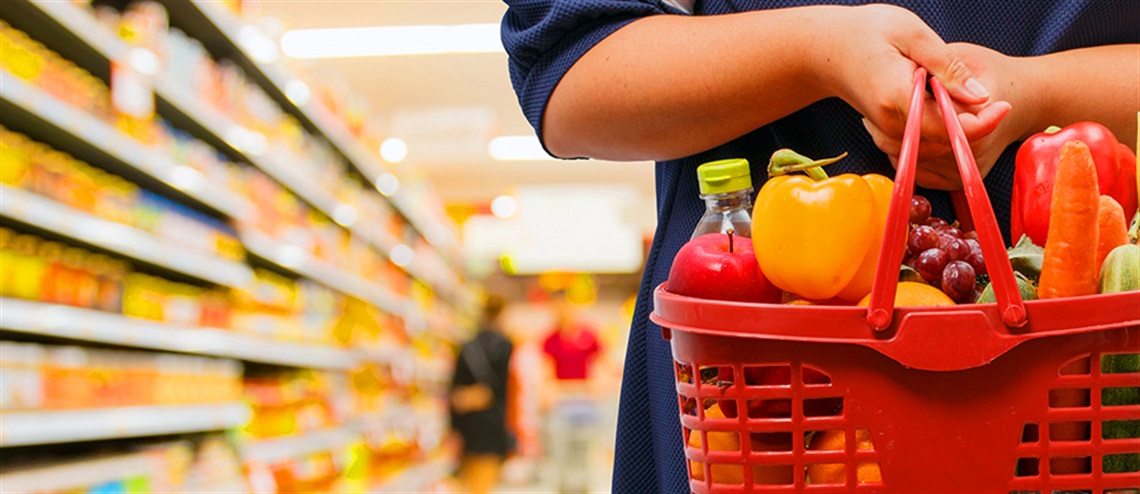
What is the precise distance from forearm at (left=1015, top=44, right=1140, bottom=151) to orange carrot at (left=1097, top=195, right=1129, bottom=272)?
6.5 inches

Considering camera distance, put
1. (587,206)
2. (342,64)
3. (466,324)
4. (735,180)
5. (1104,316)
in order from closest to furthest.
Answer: (1104,316) < (735,180) < (342,64) < (587,206) < (466,324)

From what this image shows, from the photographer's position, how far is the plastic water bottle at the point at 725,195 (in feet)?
2.38

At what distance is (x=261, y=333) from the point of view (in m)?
4.37

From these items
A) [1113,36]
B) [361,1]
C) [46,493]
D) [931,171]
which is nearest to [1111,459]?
[931,171]

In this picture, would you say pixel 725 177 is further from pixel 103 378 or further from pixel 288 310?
pixel 288 310

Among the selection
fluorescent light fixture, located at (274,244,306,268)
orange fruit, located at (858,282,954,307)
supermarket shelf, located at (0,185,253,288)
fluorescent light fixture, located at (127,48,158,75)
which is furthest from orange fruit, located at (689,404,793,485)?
fluorescent light fixture, located at (274,244,306,268)

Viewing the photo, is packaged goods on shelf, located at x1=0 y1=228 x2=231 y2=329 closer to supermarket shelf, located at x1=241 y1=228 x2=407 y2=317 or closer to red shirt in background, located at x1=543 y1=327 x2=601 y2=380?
supermarket shelf, located at x1=241 y1=228 x2=407 y2=317

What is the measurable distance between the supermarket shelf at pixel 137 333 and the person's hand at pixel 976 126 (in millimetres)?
2282

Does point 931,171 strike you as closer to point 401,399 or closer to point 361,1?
point 361,1

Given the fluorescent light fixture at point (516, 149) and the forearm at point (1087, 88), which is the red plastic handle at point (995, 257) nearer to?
the forearm at point (1087, 88)

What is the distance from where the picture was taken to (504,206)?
1302 centimetres

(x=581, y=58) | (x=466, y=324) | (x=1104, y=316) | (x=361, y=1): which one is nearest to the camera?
(x=1104, y=316)

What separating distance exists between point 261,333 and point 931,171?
3927mm

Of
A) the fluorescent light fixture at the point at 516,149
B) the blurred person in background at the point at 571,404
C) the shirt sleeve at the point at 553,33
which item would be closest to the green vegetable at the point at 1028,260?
the shirt sleeve at the point at 553,33
